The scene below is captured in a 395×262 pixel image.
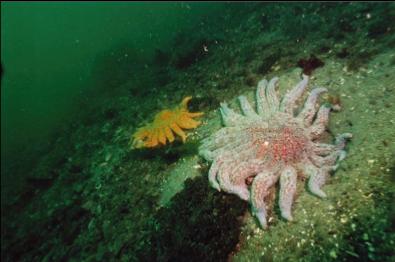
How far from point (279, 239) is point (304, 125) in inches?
76.9

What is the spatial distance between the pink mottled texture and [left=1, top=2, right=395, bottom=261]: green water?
0.63ft

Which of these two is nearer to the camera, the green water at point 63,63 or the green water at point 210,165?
the green water at point 210,165

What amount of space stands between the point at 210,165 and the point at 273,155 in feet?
4.36

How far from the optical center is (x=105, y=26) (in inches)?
1638

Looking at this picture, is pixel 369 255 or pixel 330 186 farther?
pixel 330 186

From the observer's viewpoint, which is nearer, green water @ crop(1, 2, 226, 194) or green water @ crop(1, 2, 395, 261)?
green water @ crop(1, 2, 395, 261)

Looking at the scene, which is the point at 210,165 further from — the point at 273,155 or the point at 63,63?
the point at 63,63

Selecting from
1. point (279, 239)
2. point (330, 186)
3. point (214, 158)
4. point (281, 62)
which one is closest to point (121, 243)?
point (214, 158)

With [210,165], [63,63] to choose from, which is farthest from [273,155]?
[63,63]

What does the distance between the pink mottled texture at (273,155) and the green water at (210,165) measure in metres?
0.19

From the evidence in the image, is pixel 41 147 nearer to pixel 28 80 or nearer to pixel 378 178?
pixel 378 178

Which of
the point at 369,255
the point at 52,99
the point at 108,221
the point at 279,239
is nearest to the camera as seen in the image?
the point at 369,255

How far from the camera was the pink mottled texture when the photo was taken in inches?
198

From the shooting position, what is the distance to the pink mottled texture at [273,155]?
198 inches
